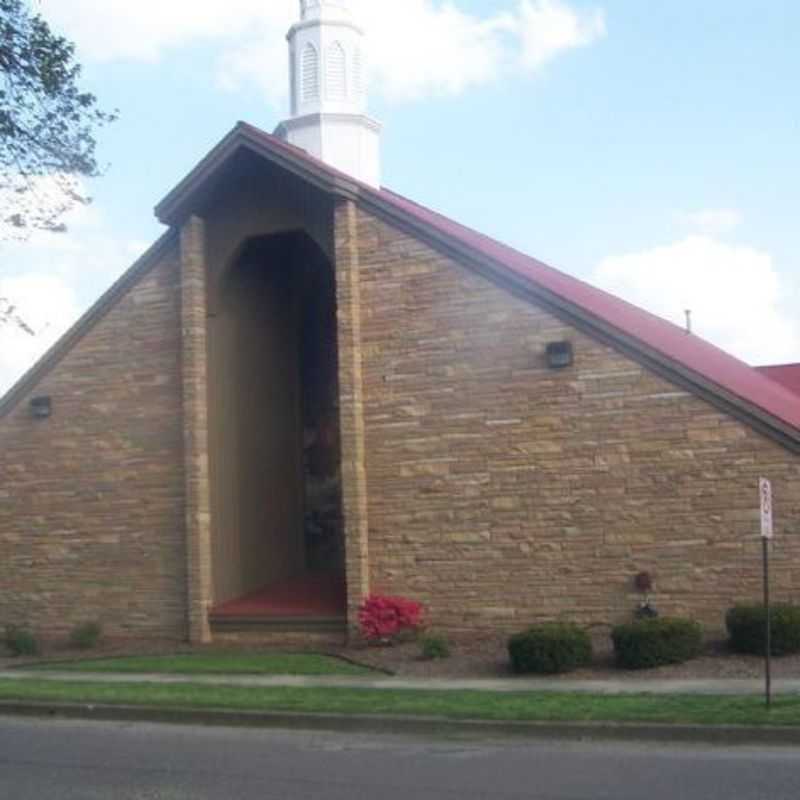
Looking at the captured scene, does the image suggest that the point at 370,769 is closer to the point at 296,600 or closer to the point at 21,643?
the point at 296,600

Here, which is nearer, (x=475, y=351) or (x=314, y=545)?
(x=475, y=351)

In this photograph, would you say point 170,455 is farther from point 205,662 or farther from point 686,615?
point 686,615

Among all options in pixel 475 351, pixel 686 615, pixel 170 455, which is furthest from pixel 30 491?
pixel 686 615

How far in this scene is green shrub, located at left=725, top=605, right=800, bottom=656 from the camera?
16.9 m

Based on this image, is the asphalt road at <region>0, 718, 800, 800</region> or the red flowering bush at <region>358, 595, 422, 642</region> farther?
the red flowering bush at <region>358, 595, 422, 642</region>

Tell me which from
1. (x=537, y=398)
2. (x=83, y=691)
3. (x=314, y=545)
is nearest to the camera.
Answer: (x=83, y=691)

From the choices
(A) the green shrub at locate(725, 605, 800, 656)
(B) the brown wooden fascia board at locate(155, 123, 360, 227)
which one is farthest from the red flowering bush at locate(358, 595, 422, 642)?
(B) the brown wooden fascia board at locate(155, 123, 360, 227)

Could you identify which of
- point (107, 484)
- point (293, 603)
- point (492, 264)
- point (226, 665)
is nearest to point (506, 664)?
point (226, 665)

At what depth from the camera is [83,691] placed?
16.7 metres

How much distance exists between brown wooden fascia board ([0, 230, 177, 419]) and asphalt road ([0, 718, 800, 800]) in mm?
10873

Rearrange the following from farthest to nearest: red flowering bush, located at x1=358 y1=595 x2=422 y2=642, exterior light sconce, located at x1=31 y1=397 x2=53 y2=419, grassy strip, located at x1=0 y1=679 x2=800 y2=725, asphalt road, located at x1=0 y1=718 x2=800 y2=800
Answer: exterior light sconce, located at x1=31 y1=397 x2=53 y2=419 → red flowering bush, located at x1=358 y1=595 x2=422 y2=642 → grassy strip, located at x1=0 y1=679 x2=800 y2=725 → asphalt road, located at x1=0 y1=718 x2=800 y2=800

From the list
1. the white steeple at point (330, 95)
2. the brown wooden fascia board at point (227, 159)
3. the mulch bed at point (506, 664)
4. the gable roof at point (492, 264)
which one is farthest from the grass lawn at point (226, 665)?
the white steeple at point (330, 95)

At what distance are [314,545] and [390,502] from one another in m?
4.48

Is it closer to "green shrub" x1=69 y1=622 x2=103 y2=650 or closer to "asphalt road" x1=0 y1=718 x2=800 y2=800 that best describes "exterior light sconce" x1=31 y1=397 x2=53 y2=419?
"green shrub" x1=69 y1=622 x2=103 y2=650
